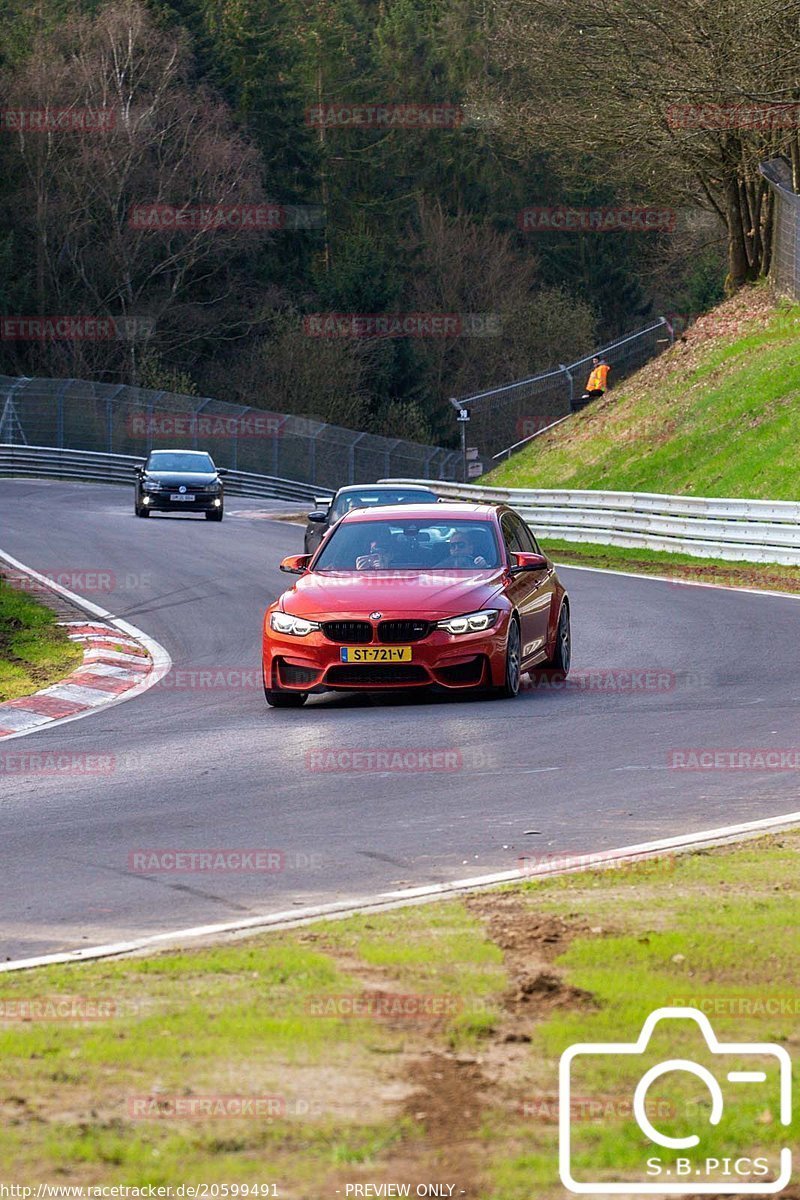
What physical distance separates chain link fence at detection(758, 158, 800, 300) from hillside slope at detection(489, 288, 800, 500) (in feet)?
2.06

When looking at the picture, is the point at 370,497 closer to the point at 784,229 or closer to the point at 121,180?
the point at 784,229

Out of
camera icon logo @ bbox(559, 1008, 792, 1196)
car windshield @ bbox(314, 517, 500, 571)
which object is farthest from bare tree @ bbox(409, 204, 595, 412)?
camera icon logo @ bbox(559, 1008, 792, 1196)

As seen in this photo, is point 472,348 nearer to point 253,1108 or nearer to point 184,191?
point 184,191

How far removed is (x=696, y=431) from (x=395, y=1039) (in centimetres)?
3508

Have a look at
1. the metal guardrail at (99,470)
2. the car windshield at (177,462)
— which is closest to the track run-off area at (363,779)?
the car windshield at (177,462)

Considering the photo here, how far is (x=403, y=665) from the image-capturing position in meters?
13.4

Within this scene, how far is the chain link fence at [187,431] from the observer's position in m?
56.6

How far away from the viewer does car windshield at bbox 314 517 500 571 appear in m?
14.6

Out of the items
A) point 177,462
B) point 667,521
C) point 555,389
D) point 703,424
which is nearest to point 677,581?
point 667,521

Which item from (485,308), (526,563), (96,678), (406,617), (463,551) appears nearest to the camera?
(406,617)

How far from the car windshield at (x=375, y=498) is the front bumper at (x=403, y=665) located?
29.2ft

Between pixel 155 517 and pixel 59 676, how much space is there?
24078 millimetres

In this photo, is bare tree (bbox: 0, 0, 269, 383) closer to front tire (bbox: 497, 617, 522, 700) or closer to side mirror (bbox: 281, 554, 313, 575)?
side mirror (bbox: 281, 554, 313, 575)

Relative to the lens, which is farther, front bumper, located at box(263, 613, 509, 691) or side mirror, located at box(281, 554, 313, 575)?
side mirror, located at box(281, 554, 313, 575)
